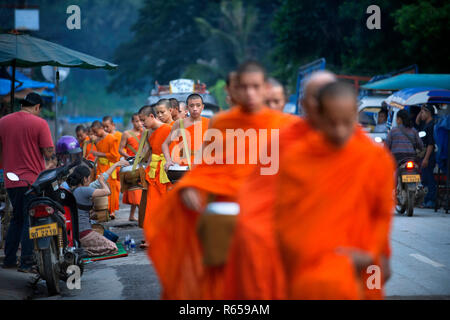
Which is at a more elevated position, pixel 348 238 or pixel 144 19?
pixel 144 19

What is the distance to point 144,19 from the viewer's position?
46250 mm

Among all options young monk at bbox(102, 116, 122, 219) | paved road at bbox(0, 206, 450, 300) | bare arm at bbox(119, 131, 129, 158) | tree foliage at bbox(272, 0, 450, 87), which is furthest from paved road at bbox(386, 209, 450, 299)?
tree foliage at bbox(272, 0, 450, 87)

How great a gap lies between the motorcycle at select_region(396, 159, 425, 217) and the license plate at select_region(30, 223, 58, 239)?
696cm

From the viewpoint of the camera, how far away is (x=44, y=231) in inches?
247

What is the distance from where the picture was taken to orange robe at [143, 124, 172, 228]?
30.6 feet

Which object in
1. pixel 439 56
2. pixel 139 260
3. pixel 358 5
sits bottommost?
pixel 139 260

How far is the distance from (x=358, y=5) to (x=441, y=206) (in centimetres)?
1444

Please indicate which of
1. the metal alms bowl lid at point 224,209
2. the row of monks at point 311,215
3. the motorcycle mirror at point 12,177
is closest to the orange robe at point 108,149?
the motorcycle mirror at point 12,177

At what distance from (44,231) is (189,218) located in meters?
2.12

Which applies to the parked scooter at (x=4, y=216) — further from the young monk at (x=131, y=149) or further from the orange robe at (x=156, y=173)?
the young monk at (x=131, y=149)

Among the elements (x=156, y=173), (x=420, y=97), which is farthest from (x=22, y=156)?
(x=420, y=97)

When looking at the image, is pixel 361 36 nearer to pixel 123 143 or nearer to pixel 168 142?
pixel 123 143
